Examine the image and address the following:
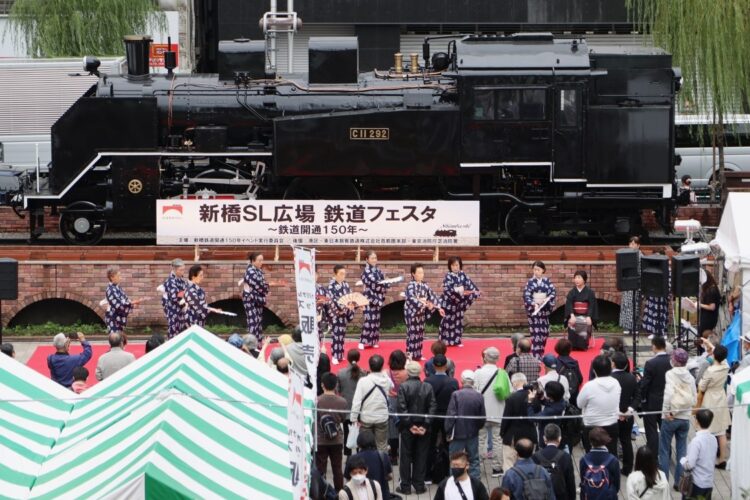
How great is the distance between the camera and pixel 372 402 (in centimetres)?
1452

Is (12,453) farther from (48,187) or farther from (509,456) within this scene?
(48,187)

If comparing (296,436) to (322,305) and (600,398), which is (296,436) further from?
(322,305)

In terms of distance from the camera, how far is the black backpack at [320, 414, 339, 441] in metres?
14.2

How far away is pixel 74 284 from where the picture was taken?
21594mm

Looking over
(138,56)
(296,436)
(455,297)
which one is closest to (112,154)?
(138,56)

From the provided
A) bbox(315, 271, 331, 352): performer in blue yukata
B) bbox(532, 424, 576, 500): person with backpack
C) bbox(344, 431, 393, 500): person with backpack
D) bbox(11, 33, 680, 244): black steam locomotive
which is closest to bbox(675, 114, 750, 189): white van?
bbox(11, 33, 680, 244): black steam locomotive

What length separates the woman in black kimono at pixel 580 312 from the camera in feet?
63.4

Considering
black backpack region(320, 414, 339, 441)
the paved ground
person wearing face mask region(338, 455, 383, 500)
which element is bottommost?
the paved ground

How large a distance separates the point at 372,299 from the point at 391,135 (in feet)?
15.8

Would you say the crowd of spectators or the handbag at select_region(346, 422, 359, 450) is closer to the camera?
the crowd of spectators

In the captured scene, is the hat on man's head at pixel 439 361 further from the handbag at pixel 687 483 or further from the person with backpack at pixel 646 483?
the person with backpack at pixel 646 483

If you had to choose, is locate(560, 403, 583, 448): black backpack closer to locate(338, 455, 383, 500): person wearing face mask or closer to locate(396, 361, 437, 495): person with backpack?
locate(396, 361, 437, 495): person with backpack

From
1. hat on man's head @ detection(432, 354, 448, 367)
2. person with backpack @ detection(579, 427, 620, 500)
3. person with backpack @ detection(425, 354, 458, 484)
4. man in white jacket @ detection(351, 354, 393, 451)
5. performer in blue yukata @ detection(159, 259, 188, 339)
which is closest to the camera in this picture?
person with backpack @ detection(579, 427, 620, 500)

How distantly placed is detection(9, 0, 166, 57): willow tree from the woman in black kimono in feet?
66.4
